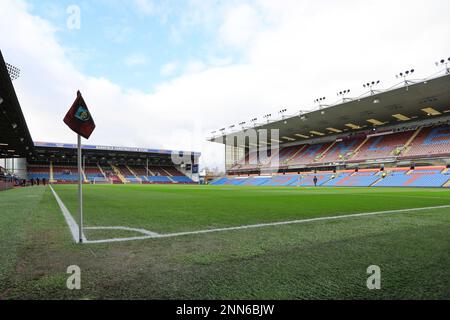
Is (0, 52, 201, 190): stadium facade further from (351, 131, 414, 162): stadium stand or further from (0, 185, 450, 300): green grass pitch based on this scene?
(0, 185, 450, 300): green grass pitch

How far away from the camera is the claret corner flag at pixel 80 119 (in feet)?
Result: 11.9

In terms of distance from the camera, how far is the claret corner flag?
3.64 meters

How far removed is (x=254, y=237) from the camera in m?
3.83

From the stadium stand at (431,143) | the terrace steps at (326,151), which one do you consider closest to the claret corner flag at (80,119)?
the stadium stand at (431,143)

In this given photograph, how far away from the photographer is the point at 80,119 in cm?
372

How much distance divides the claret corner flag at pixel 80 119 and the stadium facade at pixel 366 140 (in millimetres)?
31742

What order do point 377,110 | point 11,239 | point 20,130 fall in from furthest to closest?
point 377,110
point 20,130
point 11,239

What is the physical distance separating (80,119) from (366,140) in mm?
48657

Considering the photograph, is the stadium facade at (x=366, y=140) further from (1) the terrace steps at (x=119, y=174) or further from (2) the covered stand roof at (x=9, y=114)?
(2) the covered stand roof at (x=9, y=114)

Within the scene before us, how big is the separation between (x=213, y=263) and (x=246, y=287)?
667 mm

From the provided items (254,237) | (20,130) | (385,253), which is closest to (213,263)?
(254,237)

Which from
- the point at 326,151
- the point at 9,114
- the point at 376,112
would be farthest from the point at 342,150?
the point at 9,114

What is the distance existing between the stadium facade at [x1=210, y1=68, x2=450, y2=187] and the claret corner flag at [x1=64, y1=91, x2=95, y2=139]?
104 ft
